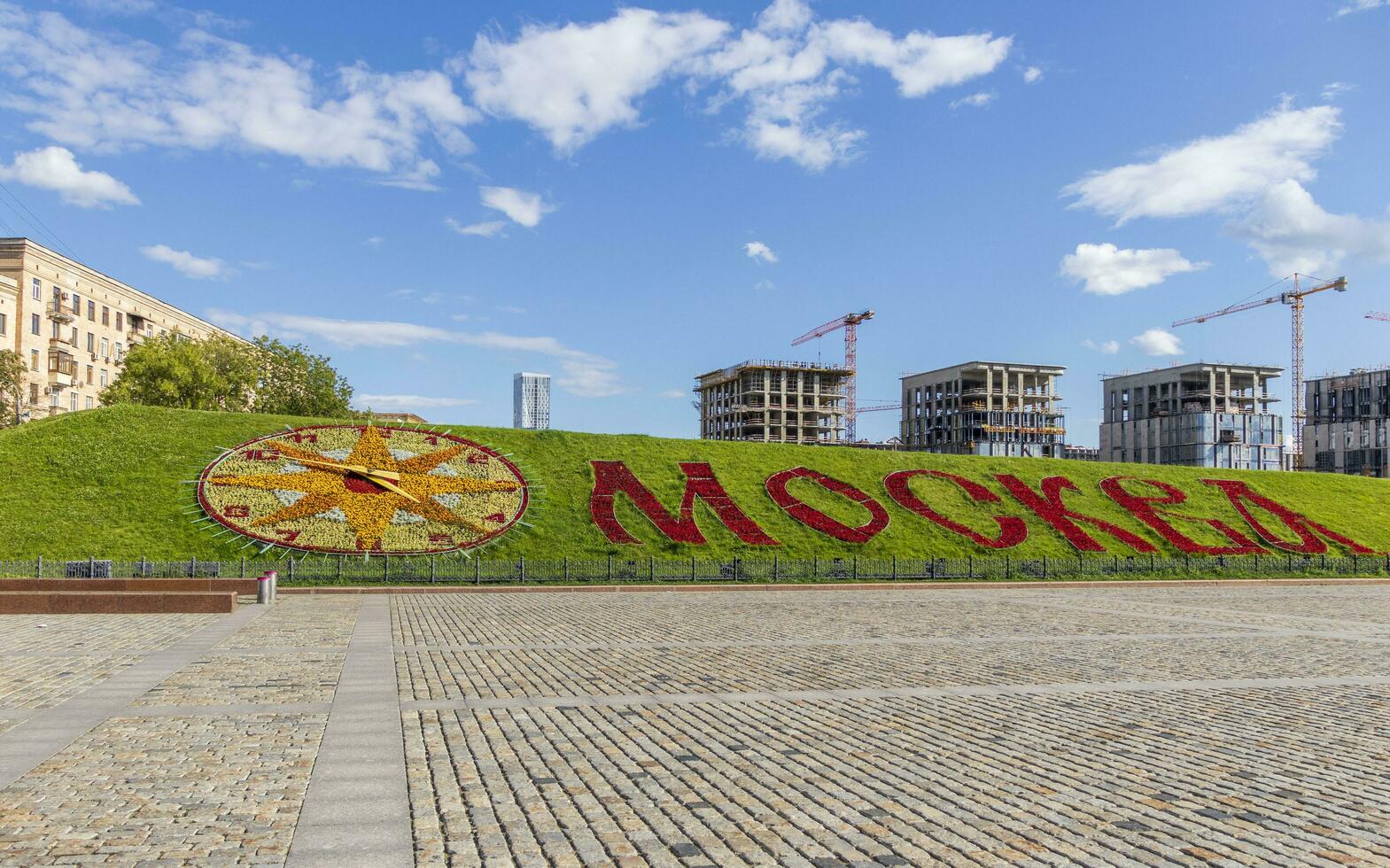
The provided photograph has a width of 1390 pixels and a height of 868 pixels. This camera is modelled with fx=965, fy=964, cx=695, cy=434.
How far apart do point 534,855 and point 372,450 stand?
35992 millimetres

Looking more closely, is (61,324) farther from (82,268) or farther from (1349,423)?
(1349,423)

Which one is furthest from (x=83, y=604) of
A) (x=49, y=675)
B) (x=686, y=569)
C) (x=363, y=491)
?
(x=686, y=569)

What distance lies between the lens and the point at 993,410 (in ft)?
524

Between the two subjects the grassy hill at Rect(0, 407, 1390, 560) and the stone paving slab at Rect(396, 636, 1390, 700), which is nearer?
the stone paving slab at Rect(396, 636, 1390, 700)

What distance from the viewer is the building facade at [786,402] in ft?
560

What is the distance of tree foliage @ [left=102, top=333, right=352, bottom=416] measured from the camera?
61.5m

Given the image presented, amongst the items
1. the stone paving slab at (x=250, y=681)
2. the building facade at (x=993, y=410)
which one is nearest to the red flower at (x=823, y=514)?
the stone paving slab at (x=250, y=681)

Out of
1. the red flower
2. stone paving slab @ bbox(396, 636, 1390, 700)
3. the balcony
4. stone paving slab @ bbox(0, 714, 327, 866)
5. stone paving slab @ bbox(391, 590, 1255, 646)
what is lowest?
stone paving slab @ bbox(391, 590, 1255, 646)

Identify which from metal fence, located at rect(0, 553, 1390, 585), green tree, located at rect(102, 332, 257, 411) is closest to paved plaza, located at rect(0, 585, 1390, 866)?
metal fence, located at rect(0, 553, 1390, 585)

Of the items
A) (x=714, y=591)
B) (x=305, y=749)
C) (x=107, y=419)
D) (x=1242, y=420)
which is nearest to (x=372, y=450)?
(x=107, y=419)

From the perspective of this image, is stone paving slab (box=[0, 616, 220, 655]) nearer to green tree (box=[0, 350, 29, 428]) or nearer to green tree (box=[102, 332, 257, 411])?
green tree (box=[102, 332, 257, 411])

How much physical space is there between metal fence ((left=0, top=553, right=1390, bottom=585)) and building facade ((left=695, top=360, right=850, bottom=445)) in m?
127

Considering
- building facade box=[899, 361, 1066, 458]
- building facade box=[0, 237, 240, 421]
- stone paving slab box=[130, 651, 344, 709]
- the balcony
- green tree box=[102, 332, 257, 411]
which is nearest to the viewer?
stone paving slab box=[130, 651, 344, 709]

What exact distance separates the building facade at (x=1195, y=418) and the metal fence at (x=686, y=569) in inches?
4074
